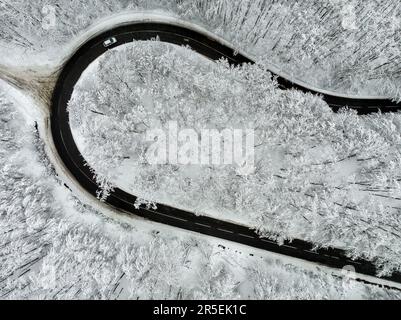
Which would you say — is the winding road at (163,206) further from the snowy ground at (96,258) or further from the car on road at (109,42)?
the snowy ground at (96,258)

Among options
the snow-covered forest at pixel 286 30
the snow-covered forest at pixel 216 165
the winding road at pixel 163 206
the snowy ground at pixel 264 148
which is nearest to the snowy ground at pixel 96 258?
the snow-covered forest at pixel 216 165

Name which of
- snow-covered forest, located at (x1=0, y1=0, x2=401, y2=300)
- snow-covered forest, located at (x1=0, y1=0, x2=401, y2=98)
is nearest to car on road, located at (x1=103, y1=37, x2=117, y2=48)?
snow-covered forest, located at (x1=0, y1=0, x2=401, y2=300)

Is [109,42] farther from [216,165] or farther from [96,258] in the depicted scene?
[96,258]

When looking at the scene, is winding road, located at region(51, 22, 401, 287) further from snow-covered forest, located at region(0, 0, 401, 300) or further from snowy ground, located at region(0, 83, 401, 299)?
snowy ground, located at region(0, 83, 401, 299)

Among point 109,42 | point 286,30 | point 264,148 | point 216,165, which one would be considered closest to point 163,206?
point 216,165

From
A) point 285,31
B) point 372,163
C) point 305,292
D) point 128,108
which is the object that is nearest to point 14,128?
point 128,108
